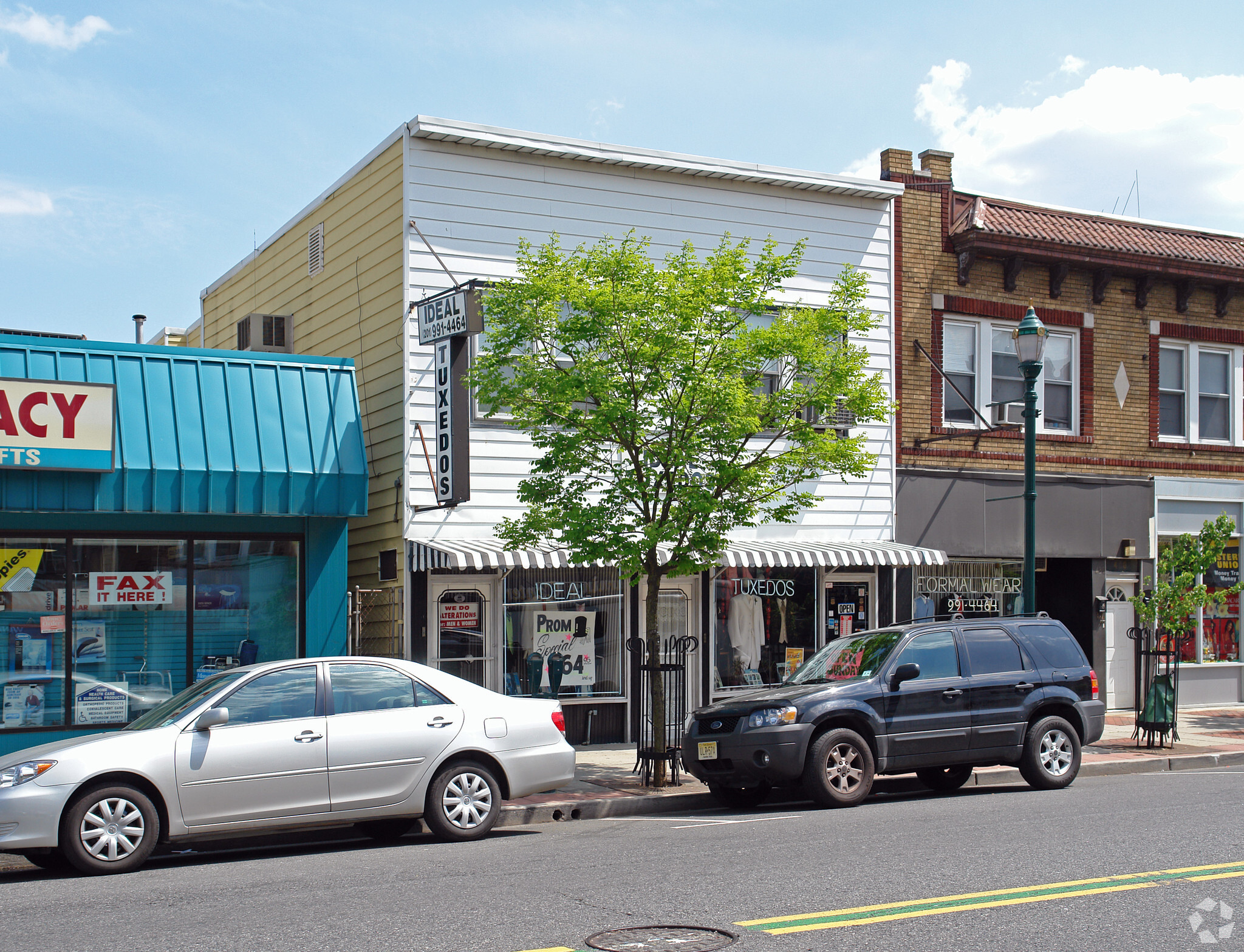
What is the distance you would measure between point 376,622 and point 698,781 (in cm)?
464

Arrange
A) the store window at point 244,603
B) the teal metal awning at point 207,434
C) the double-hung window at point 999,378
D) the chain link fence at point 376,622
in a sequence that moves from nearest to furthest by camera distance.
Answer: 1. the teal metal awning at point 207,434
2. the store window at point 244,603
3. the chain link fence at point 376,622
4. the double-hung window at point 999,378

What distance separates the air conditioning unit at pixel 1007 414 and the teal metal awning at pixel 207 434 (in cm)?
971

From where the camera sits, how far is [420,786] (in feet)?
32.0

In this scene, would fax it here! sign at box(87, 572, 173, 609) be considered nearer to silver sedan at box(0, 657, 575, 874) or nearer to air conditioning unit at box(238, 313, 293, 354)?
silver sedan at box(0, 657, 575, 874)

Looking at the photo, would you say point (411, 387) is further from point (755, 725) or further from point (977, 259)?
point (977, 259)

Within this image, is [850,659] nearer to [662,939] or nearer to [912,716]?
[912,716]

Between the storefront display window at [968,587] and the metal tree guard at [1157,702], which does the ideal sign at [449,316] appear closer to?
the storefront display window at [968,587]

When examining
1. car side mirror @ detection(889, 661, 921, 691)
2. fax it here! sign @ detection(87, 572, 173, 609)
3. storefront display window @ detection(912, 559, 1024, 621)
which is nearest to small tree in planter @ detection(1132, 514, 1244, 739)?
storefront display window @ detection(912, 559, 1024, 621)

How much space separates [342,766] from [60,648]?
5.53 meters

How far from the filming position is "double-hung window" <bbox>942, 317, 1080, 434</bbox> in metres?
19.1

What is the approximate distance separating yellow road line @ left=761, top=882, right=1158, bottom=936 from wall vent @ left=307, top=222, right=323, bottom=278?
522 inches

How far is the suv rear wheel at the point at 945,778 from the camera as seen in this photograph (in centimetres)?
1309

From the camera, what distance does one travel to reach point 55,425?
1271 centimetres

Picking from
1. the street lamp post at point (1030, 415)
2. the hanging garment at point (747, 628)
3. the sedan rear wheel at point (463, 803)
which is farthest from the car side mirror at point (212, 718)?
the street lamp post at point (1030, 415)
